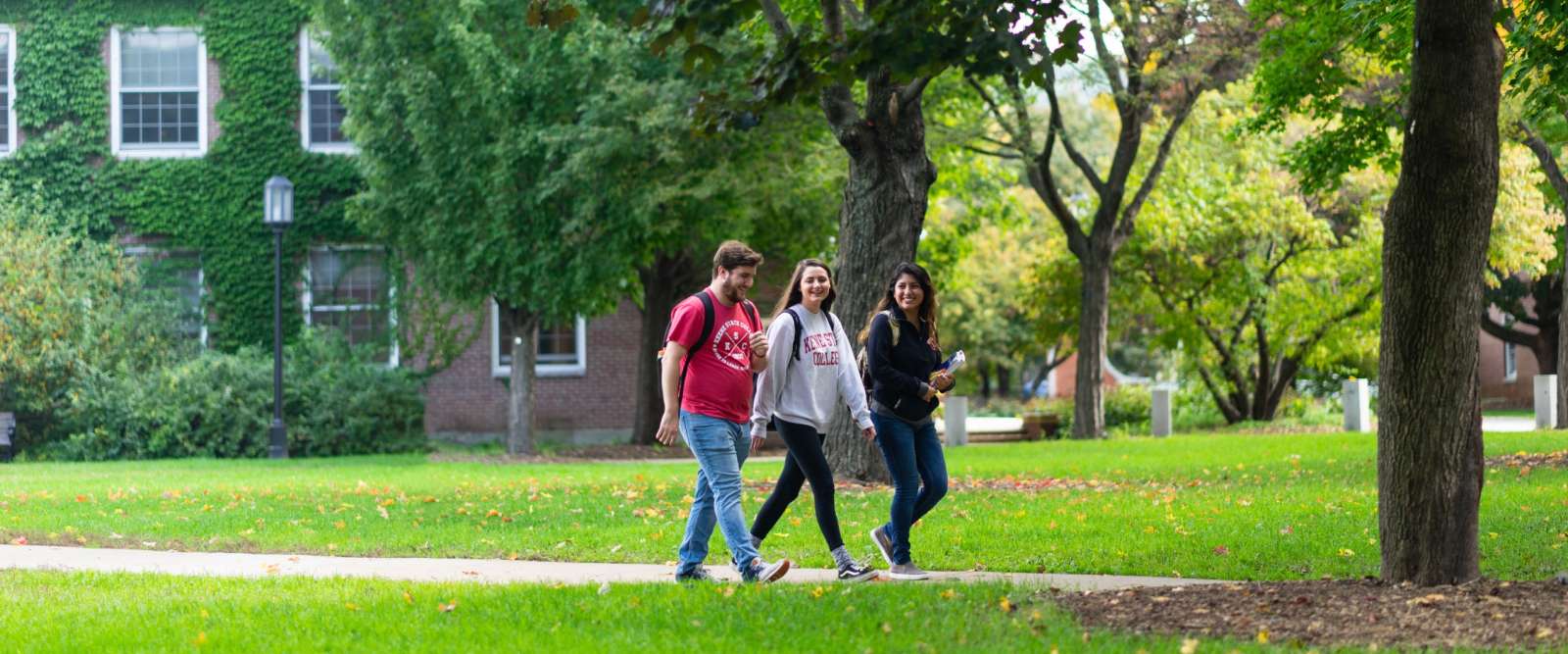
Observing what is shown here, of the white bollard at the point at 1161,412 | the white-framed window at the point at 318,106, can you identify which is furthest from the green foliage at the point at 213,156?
the white bollard at the point at 1161,412

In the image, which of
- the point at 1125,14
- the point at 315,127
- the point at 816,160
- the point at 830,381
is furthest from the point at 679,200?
the point at 830,381

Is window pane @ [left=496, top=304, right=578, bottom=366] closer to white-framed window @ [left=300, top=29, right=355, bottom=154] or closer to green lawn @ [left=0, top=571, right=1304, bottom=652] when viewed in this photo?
white-framed window @ [left=300, top=29, right=355, bottom=154]

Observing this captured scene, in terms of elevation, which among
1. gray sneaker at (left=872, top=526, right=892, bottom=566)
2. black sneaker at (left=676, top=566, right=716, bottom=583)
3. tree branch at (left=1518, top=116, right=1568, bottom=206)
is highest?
tree branch at (left=1518, top=116, right=1568, bottom=206)

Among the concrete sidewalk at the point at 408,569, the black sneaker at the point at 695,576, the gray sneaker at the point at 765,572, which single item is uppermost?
the gray sneaker at the point at 765,572

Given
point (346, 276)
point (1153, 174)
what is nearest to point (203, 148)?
point (346, 276)

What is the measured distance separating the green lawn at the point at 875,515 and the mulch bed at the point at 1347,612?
3.76 feet

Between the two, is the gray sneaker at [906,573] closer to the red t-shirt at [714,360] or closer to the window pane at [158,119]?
the red t-shirt at [714,360]

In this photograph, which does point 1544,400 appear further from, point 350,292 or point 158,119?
point 158,119

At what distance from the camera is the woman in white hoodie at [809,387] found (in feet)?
28.8

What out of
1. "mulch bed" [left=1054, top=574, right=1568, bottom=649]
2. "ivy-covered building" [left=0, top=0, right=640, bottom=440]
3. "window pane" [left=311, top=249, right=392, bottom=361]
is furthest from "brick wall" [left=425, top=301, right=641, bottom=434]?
"mulch bed" [left=1054, top=574, right=1568, bottom=649]

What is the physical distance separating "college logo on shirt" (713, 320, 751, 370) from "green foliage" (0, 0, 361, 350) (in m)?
20.8

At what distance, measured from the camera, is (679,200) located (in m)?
22.9

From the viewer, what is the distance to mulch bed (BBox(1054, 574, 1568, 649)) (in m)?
6.67

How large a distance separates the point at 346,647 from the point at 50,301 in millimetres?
19923
